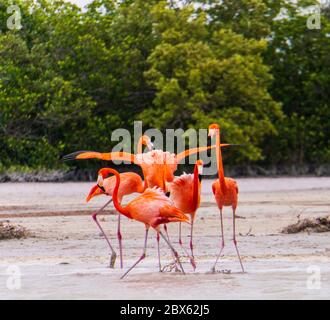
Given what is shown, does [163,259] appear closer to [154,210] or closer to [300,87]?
[154,210]

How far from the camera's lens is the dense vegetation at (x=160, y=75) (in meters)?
34.2

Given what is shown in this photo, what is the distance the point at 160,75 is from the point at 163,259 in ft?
74.2

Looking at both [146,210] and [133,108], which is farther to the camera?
[133,108]

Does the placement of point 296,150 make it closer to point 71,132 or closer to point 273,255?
point 71,132

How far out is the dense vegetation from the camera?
112 feet

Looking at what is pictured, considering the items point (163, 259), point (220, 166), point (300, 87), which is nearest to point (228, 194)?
point (220, 166)

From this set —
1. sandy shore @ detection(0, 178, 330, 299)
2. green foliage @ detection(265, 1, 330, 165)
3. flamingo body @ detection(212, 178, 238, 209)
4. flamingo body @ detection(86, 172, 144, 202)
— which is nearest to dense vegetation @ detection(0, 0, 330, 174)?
green foliage @ detection(265, 1, 330, 165)

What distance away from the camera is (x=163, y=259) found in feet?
39.7

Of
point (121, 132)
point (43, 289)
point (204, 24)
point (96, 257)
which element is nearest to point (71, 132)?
point (121, 132)

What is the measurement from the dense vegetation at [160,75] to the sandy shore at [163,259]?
13922mm
